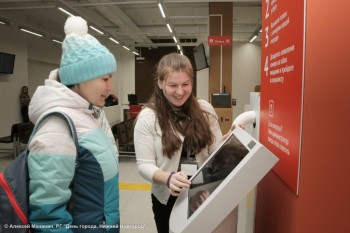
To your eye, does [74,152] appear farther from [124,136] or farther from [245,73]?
[245,73]

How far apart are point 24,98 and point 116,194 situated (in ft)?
32.4

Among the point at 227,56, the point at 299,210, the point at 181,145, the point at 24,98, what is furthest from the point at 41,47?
the point at 299,210

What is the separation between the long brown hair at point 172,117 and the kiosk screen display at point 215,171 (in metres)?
0.35

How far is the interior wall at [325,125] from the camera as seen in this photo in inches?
29.5

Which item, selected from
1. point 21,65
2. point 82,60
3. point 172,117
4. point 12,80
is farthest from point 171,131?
point 21,65

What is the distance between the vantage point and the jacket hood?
1068 mm

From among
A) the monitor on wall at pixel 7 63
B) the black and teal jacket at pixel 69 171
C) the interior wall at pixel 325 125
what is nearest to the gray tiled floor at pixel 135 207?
the black and teal jacket at pixel 69 171

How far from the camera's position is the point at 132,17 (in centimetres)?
1081

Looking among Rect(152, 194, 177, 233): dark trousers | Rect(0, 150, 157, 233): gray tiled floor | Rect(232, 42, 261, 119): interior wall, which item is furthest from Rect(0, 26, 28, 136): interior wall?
Rect(152, 194, 177, 233): dark trousers

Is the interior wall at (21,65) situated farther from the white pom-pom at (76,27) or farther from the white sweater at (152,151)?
the white pom-pom at (76,27)

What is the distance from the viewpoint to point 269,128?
1.22 m

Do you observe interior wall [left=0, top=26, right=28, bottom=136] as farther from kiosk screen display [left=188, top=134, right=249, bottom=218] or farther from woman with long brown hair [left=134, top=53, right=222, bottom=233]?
Answer: kiosk screen display [left=188, top=134, right=249, bottom=218]

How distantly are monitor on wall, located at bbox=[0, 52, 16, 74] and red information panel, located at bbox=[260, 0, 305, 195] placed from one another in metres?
9.10

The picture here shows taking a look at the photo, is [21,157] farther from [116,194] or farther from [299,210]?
[299,210]
